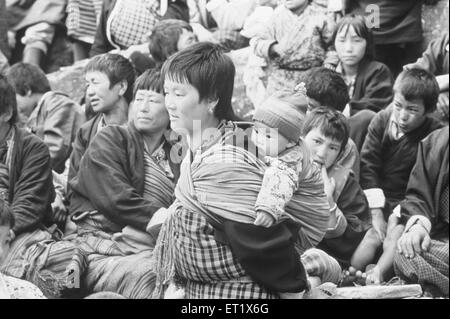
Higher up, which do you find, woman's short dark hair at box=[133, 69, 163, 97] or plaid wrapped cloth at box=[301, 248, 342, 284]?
woman's short dark hair at box=[133, 69, 163, 97]

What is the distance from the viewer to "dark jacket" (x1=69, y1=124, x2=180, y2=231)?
199 inches

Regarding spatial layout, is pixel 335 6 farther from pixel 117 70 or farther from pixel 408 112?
pixel 117 70

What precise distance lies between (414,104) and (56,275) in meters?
1.96

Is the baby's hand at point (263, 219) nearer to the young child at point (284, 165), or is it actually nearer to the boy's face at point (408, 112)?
the young child at point (284, 165)

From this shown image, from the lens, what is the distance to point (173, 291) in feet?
13.8

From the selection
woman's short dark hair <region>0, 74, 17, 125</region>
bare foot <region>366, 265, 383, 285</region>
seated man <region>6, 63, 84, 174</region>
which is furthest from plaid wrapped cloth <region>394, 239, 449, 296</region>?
seated man <region>6, 63, 84, 174</region>

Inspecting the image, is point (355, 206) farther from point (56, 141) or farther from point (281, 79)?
point (56, 141)

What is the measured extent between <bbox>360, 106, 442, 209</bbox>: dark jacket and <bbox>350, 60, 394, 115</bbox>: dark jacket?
0.29 m

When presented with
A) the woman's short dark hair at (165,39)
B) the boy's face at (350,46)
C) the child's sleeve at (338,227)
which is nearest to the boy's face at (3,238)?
the child's sleeve at (338,227)

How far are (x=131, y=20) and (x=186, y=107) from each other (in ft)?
10.4

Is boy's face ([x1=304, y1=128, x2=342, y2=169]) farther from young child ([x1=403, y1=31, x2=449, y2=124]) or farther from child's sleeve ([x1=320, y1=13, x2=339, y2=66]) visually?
young child ([x1=403, y1=31, x2=449, y2=124])

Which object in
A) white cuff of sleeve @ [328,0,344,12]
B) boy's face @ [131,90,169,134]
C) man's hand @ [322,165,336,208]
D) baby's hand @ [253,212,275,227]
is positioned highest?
baby's hand @ [253,212,275,227]

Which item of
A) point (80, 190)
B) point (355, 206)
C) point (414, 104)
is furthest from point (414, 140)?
point (80, 190)

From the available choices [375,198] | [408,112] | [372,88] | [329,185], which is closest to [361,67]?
[372,88]
